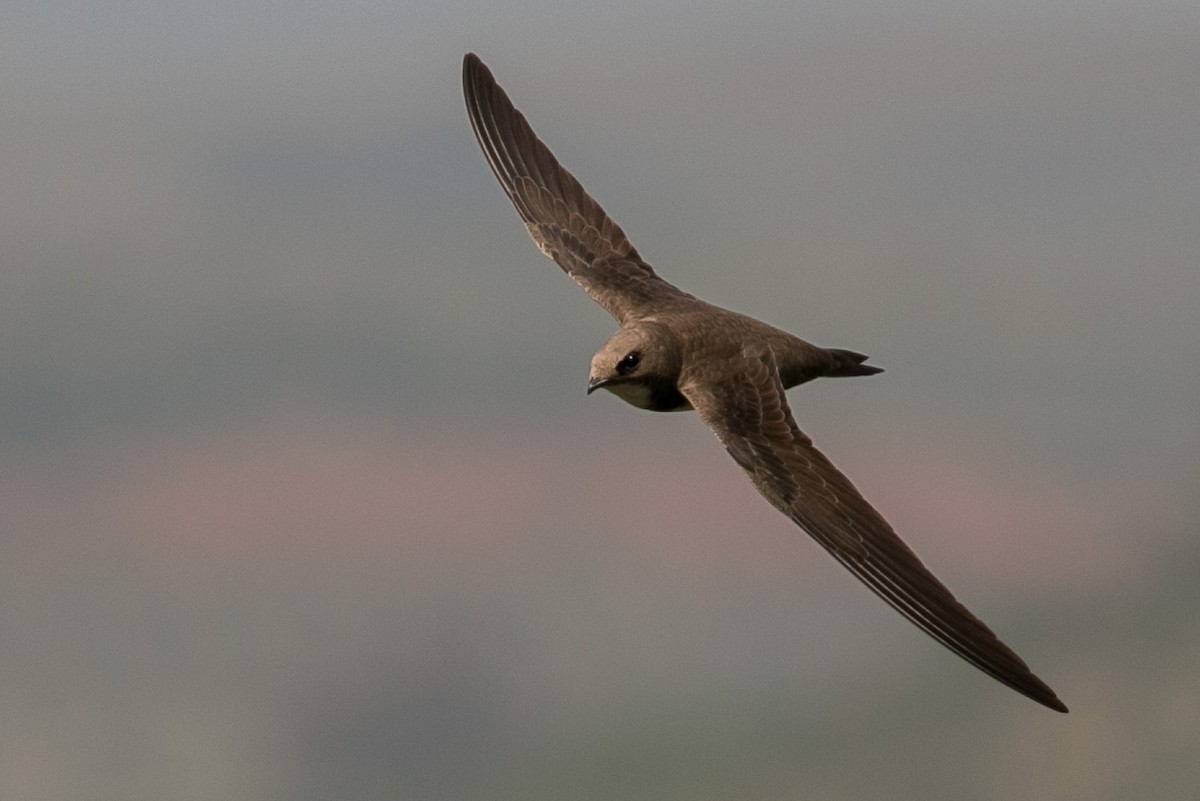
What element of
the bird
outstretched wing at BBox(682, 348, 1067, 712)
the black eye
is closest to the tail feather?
the bird

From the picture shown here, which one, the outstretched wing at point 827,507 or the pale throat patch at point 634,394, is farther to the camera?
the pale throat patch at point 634,394

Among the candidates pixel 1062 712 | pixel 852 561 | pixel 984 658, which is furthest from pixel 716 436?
pixel 1062 712

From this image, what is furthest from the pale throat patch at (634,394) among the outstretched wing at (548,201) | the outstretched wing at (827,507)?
the outstretched wing at (548,201)

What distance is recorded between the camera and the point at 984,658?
891 cm

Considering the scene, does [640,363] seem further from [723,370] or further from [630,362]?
[723,370]

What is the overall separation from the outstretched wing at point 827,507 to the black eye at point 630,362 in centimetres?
34

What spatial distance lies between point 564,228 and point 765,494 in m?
3.69

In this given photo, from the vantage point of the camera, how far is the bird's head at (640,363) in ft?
34.8

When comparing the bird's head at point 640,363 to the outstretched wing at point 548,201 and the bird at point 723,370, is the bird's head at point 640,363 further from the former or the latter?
the outstretched wing at point 548,201

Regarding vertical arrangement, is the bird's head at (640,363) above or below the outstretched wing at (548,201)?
below

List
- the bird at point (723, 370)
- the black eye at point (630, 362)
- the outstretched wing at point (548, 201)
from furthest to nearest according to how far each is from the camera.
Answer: the outstretched wing at point (548, 201) < the black eye at point (630, 362) < the bird at point (723, 370)

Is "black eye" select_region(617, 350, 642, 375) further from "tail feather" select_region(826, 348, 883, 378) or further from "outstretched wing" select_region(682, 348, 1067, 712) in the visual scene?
"tail feather" select_region(826, 348, 883, 378)

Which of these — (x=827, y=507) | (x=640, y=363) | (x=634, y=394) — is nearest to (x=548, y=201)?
(x=634, y=394)

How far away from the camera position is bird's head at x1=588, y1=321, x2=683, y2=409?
34.8 ft
